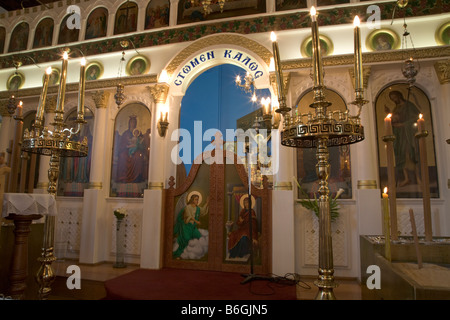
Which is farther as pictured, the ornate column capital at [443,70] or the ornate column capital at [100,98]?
the ornate column capital at [100,98]

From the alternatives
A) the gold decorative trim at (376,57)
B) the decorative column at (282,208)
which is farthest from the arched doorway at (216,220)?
the gold decorative trim at (376,57)

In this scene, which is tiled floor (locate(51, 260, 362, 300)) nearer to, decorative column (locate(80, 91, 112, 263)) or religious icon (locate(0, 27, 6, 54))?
decorative column (locate(80, 91, 112, 263))

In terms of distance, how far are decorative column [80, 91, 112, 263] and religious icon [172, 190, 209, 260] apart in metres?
2.16

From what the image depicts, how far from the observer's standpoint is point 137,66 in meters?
7.11

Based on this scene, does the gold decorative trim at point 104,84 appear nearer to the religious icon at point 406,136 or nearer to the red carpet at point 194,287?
the red carpet at point 194,287

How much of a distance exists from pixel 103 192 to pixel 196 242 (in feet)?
9.51

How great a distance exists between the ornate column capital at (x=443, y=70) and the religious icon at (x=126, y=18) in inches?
272

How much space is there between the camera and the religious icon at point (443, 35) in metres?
5.46

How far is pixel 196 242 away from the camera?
556 cm

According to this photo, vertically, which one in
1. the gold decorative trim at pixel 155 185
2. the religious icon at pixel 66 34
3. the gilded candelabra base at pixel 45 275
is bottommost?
the gilded candelabra base at pixel 45 275

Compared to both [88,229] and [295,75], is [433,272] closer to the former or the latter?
[295,75]

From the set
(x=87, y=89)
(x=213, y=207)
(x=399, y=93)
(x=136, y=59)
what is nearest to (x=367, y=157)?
(x=399, y=93)

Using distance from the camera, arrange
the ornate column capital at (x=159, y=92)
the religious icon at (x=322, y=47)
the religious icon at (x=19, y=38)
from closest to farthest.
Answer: the religious icon at (x=322, y=47) → the ornate column capital at (x=159, y=92) → the religious icon at (x=19, y=38)

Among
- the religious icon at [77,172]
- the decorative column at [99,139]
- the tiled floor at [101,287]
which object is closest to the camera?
the tiled floor at [101,287]
